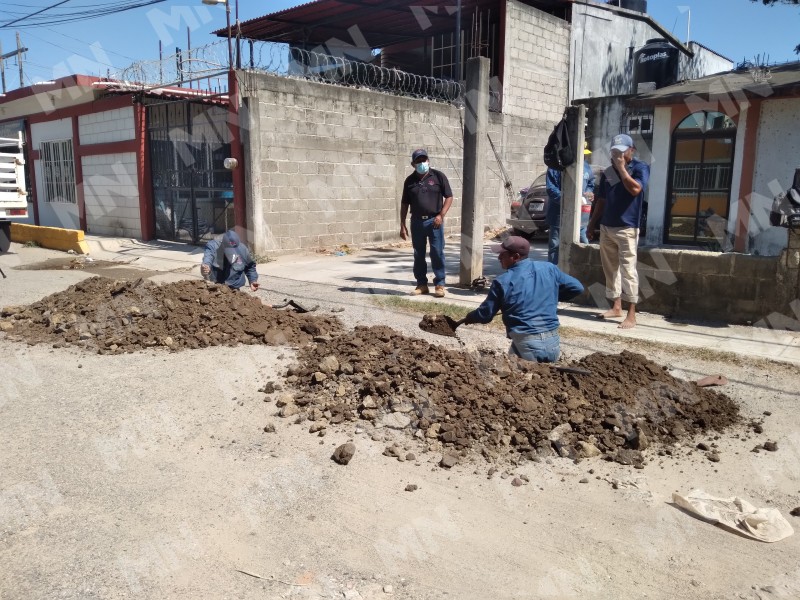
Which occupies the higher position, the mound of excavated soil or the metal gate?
the metal gate

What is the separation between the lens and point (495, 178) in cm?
1744

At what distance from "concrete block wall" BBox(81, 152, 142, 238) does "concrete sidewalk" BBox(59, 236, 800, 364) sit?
3.02 feet

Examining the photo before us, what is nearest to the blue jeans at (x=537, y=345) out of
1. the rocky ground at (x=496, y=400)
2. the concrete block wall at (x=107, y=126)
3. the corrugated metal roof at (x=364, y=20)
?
the rocky ground at (x=496, y=400)

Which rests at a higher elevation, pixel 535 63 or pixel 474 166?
pixel 535 63

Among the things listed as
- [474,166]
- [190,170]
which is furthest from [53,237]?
[474,166]

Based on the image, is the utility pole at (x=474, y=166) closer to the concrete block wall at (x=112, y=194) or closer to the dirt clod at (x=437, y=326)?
the dirt clod at (x=437, y=326)

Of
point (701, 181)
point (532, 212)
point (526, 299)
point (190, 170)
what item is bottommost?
point (526, 299)

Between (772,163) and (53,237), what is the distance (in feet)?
49.4

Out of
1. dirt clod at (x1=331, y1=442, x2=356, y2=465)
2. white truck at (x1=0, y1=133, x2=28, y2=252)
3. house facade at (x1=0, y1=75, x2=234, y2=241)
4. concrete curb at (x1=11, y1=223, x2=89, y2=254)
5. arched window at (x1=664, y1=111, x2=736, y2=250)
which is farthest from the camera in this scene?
concrete curb at (x1=11, y1=223, x2=89, y2=254)

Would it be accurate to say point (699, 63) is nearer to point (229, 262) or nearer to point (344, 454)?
point (229, 262)

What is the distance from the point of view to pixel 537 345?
464 cm

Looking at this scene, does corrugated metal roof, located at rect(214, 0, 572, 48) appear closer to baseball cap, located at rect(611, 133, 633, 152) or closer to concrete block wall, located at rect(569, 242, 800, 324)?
baseball cap, located at rect(611, 133, 633, 152)

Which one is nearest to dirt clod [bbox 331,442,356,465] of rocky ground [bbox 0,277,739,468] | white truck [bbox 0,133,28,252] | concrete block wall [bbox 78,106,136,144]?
rocky ground [bbox 0,277,739,468]

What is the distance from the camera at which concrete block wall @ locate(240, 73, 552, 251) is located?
12250 millimetres
